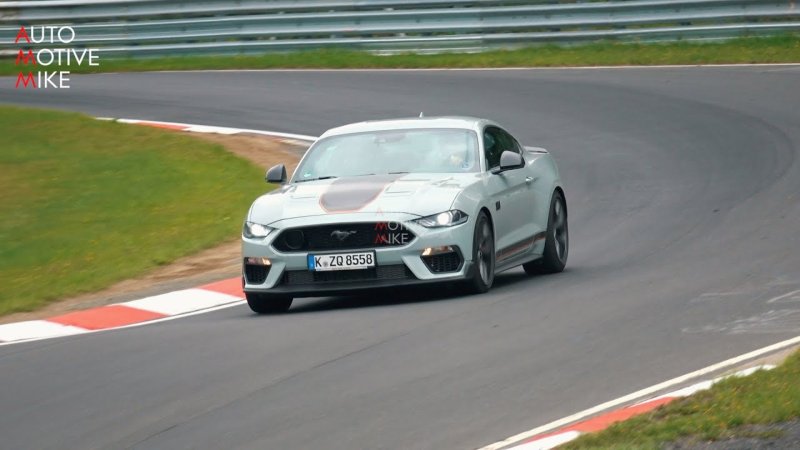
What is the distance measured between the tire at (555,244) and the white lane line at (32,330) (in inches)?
152

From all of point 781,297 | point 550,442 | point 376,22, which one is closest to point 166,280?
point 781,297

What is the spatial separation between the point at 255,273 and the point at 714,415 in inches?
202

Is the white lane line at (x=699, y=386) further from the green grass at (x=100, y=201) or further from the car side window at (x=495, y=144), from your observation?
the green grass at (x=100, y=201)

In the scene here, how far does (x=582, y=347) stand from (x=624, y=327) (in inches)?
26.4

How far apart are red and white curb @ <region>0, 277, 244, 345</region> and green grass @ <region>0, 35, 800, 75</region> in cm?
1489

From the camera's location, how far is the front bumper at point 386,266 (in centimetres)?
1070

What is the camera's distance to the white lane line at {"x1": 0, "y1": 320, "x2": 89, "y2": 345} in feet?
36.9

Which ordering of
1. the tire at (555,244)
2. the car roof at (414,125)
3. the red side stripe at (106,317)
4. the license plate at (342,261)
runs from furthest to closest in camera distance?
the tire at (555,244)
the car roof at (414,125)
the red side stripe at (106,317)
the license plate at (342,261)

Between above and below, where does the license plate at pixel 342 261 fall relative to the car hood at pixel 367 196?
below

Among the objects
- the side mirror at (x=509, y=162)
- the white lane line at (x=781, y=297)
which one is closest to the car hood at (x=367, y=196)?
the side mirror at (x=509, y=162)

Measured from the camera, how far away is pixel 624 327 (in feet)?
30.5

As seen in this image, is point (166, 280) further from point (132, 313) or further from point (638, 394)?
point (638, 394)

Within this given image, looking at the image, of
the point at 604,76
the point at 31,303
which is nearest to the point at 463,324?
the point at 31,303

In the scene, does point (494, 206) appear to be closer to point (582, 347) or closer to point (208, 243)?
point (582, 347)
